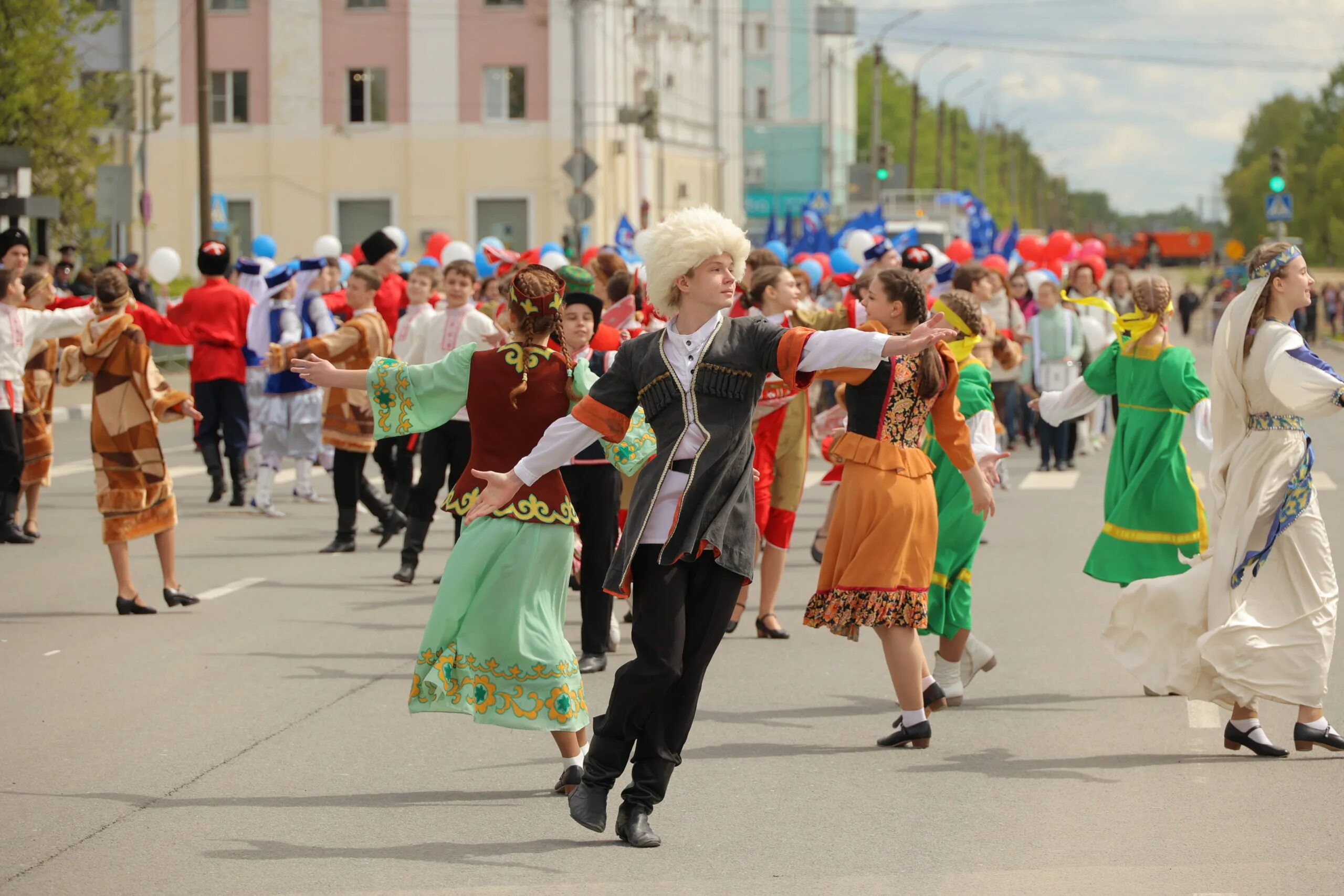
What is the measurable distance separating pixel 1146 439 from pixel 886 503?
195cm

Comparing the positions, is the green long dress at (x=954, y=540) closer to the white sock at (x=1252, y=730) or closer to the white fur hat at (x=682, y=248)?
the white sock at (x=1252, y=730)

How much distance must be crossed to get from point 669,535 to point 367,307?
7317 millimetres

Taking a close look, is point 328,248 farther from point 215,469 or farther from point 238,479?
point 238,479

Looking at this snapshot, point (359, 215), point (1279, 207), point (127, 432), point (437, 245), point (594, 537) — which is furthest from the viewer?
point (359, 215)

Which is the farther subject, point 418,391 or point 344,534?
point 344,534

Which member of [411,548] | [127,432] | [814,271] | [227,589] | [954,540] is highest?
[814,271]

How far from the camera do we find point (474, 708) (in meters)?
6.27

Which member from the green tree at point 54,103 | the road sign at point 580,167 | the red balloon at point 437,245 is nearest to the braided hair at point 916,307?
the red balloon at point 437,245

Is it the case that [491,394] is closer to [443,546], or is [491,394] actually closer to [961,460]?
[961,460]

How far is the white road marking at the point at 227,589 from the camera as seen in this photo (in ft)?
36.6

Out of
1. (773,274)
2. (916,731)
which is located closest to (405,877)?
(916,731)

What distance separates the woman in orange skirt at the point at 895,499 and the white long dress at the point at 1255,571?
2.73ft

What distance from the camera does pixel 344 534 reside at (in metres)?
13.0

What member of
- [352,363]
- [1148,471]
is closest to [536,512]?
[1148,471]
